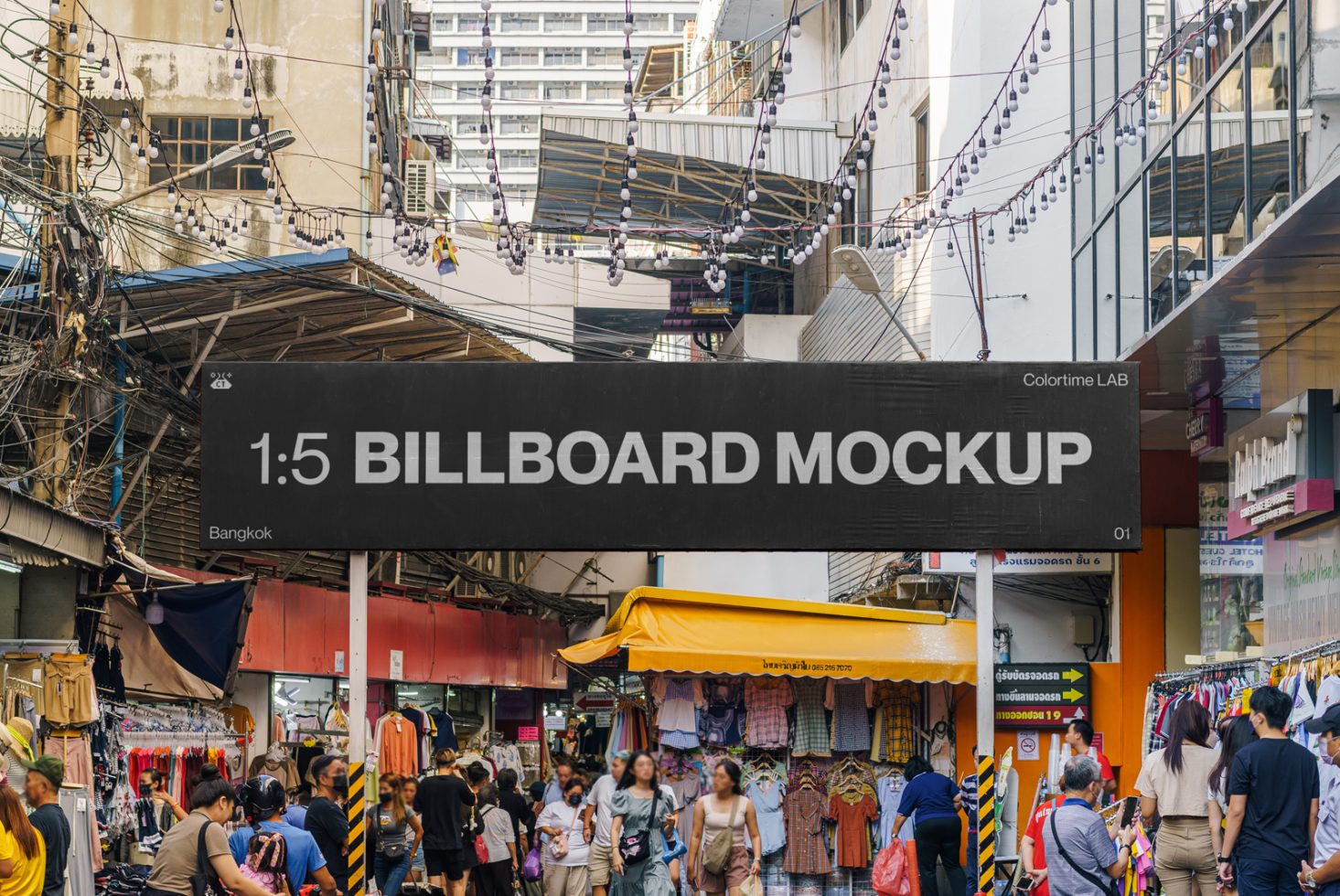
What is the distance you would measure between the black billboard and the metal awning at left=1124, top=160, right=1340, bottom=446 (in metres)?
1.49

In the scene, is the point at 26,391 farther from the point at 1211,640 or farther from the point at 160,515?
the point at 1211,640

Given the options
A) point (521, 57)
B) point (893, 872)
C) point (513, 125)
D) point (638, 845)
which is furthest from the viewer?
point (521, 57)

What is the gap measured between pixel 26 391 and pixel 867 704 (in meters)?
8.56

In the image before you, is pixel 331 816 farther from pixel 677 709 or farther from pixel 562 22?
pixel 562 22

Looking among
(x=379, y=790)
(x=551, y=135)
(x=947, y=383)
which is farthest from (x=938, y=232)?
(x=947, y=383)

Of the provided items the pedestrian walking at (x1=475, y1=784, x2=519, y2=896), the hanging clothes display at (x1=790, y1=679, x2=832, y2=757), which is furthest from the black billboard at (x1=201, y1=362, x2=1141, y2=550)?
the hanging clothes display at (x1=790, y1=679, x2=832, y2=757)

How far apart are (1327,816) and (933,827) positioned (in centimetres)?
543

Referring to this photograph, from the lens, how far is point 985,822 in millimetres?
10297

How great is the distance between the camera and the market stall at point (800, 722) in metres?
17.2

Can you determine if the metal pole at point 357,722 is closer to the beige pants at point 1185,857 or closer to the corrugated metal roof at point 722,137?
the beige pants at point 1185,857

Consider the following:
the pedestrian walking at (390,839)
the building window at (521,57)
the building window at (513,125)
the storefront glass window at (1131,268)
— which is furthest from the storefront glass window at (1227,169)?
the building window at (521,57)

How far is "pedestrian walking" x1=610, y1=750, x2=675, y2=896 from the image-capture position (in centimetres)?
1283

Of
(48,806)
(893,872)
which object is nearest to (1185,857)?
(893,872)

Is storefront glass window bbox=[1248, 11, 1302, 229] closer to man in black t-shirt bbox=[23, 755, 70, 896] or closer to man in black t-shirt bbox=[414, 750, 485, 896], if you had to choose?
man in black t-shirt bbox=[23, 755, 70, 896]
